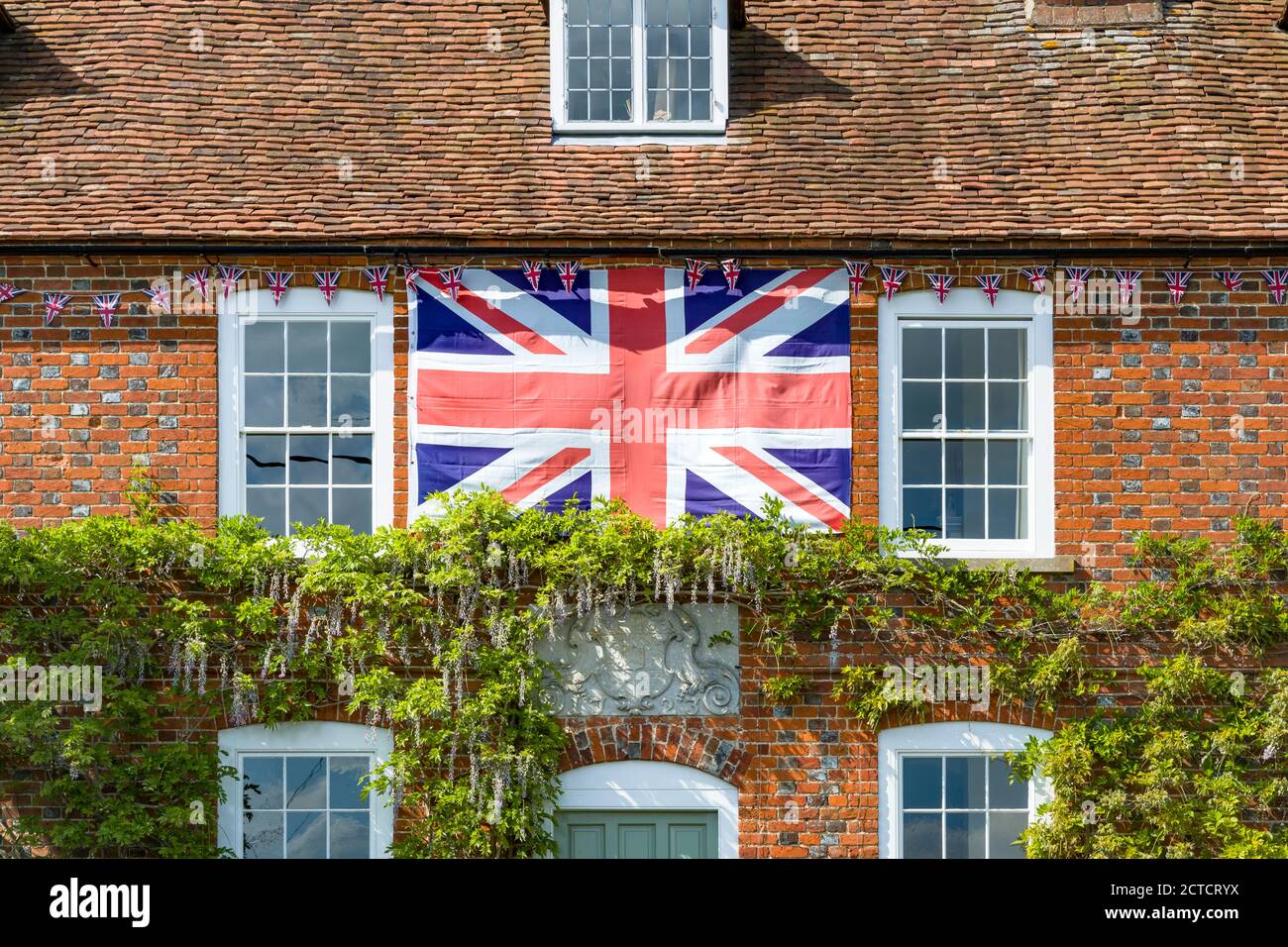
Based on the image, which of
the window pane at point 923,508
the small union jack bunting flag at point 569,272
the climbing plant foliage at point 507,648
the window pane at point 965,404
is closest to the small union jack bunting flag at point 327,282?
the small union jack bunting flag at point 569,272

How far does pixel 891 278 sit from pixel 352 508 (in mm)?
4700

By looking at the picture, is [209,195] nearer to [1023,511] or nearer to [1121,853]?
[1023,511]

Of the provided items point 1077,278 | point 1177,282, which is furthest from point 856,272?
point 1177,282

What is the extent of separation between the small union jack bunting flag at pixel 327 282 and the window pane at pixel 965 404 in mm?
4991

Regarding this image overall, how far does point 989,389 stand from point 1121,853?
371 centimetres

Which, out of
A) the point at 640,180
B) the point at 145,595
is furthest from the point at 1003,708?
the point at 145,595

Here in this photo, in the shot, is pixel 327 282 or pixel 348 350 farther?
pixel 348 350

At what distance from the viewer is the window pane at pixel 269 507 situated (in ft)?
36.8

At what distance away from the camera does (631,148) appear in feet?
38.8

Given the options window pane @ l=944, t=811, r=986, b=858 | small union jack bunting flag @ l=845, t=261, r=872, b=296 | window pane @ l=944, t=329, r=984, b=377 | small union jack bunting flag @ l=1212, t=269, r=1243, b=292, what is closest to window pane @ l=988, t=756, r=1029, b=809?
window pane @ l=944, t=811, r=986, b=858

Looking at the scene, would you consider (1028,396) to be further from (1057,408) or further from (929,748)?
(929,748)

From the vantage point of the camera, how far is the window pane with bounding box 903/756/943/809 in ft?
36.0

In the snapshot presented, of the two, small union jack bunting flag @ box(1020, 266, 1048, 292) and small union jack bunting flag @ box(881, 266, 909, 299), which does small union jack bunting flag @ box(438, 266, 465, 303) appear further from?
small union jack bunting flag @ box(1020, 266, 1048, 292)

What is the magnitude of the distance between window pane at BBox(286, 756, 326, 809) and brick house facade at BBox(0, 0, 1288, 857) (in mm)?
1955
